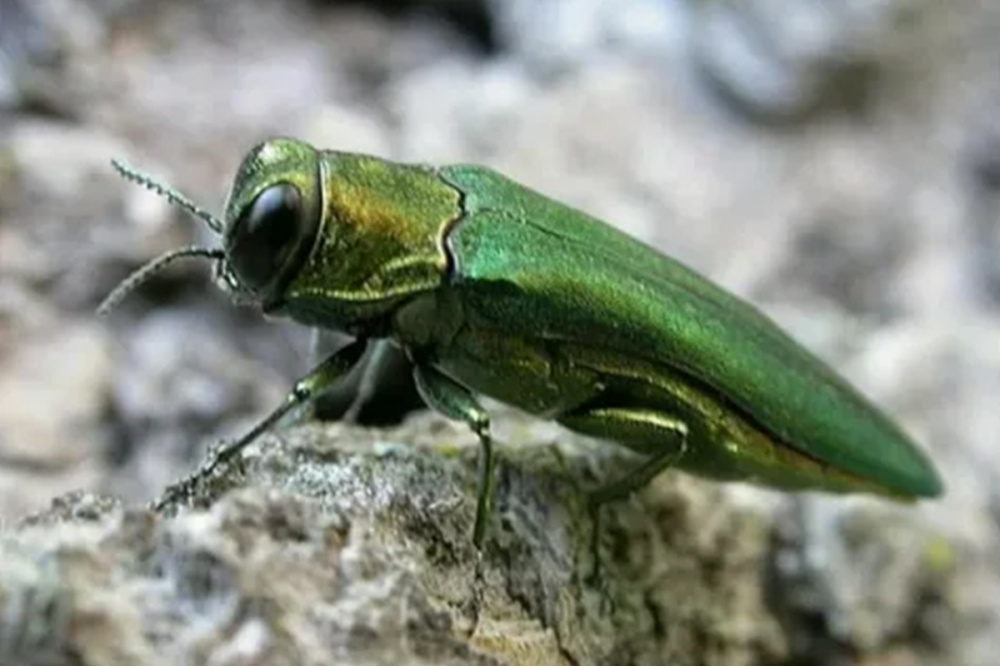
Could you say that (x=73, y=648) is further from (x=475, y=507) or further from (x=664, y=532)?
(x=664, y=532)

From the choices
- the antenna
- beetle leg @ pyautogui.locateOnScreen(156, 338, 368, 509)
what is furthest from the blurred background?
beetle leg @ pyautogui.locateOnScreen(156, 338, 368, 509)

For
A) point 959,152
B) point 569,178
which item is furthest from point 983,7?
point 569,178

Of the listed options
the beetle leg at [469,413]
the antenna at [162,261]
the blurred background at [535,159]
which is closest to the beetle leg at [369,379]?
the beetle leg at [469,413]

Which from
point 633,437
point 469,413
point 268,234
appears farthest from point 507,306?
point 268,234

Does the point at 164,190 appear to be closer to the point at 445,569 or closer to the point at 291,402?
the point at 291,402

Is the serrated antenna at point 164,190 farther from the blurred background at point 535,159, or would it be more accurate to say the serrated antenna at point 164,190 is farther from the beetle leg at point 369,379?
the blurred background at point 535,159
